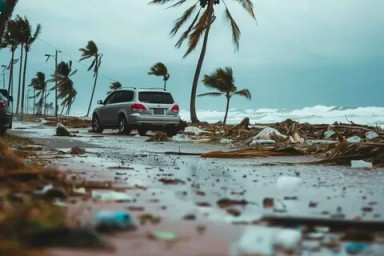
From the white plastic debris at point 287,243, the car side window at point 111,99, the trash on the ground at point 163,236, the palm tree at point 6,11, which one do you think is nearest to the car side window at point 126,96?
the car side window at point 111,99

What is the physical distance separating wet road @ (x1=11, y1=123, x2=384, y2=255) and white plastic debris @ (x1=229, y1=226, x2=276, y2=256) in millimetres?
70

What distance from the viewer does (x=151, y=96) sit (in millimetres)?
21156

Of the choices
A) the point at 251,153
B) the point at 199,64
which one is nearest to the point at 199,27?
the point at 199,64

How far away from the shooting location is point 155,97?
21188 mm

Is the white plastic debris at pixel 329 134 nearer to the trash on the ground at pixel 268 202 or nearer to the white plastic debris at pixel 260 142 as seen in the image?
the white plastic debris at pixel 260 142

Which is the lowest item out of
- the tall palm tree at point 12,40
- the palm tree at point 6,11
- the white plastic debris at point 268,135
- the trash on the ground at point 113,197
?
the trash on the ground at point 113,197

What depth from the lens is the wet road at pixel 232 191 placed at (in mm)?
3846

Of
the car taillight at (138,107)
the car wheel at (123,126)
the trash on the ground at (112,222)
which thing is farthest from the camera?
the car wheel at (123,126)

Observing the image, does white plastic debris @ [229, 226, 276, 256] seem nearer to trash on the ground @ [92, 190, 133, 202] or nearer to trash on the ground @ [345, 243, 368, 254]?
trash on the ground @ [345, 243, 368, 254]

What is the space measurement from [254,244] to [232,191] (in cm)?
251

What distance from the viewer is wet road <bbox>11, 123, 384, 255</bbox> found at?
3846mm

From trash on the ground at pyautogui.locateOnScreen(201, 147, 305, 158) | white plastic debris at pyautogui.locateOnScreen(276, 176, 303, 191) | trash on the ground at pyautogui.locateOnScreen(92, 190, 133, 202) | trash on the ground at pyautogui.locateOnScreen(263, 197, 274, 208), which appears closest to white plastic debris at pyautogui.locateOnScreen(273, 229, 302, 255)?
trash on the ground at pyautogui.locateOnScreen(263, 197, 274, 208)

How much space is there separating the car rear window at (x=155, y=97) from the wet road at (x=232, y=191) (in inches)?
485

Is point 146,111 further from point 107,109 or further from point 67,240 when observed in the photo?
point 67,240
